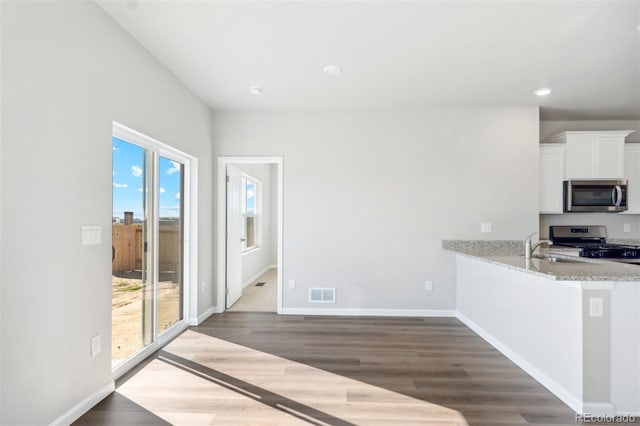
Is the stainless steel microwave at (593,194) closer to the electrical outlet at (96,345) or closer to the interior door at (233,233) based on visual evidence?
the interior door at (233,233)

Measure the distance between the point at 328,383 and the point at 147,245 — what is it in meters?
2.05

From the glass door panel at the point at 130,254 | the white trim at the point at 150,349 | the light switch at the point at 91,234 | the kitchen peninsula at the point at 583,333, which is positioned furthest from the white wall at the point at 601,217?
the light switch at the point at 91,234

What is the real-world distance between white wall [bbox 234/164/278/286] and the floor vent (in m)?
1.98

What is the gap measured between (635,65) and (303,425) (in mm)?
4207

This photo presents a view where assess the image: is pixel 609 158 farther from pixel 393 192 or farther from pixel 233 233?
pixel 233 233

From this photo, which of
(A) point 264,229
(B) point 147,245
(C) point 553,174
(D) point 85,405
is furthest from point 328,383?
(A) point 264,229

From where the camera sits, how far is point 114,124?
7.73ft

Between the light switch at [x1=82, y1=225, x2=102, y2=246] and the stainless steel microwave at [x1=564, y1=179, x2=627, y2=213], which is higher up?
the stainless steel microwave at [x1=564, y1=179, x2=627, y2=213]

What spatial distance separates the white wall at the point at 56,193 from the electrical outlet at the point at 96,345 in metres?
0.03

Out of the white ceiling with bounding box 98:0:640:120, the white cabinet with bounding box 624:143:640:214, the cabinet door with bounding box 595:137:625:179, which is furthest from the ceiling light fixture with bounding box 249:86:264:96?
the white cabinet with bounding box 624:143:640:214

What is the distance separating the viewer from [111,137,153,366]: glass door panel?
8.23 ft

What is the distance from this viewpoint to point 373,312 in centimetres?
409

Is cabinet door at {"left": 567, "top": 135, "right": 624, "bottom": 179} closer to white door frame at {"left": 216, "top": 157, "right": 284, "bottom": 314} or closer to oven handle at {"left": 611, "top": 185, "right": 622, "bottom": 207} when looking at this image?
oven handle at {"left": 611, "top": 185, "right": 622, "bottom": 207}

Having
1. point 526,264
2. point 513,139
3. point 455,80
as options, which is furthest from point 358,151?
point 526,264
